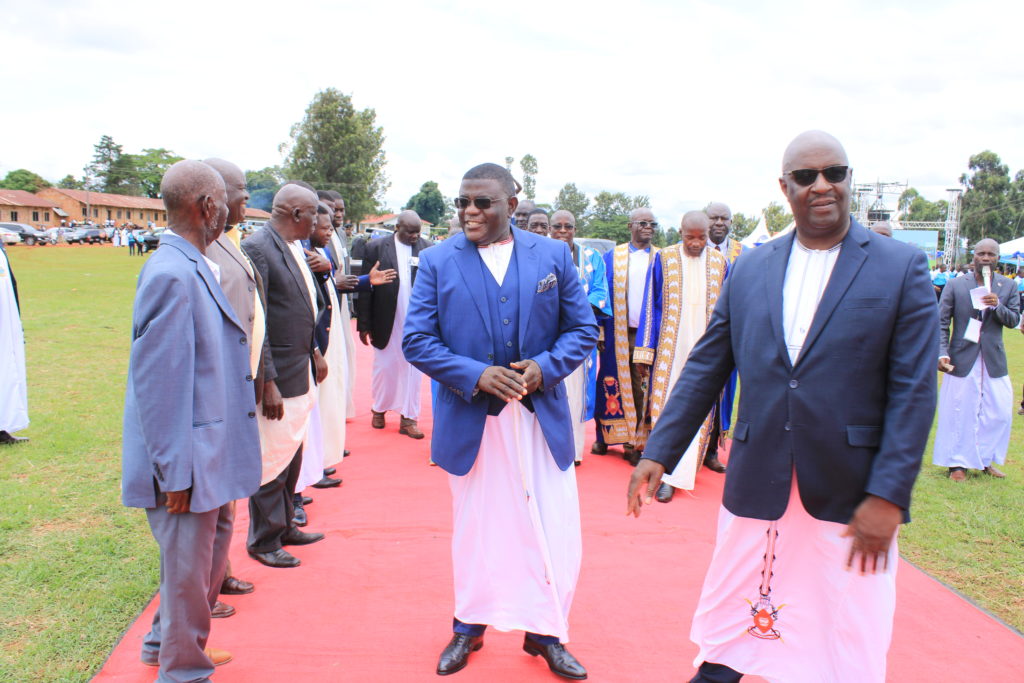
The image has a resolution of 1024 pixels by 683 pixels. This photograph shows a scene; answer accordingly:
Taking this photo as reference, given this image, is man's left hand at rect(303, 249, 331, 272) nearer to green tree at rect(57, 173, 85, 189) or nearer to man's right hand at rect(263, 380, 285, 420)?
man's right hand at rect(263, 380, 285, 420)

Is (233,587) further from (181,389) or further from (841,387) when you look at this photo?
(841,387)

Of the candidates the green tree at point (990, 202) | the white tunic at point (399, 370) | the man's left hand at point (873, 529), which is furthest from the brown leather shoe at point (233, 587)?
the green tree at point (990, 202)

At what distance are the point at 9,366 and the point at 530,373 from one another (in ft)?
18.3

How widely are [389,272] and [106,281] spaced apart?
21278 millimetres

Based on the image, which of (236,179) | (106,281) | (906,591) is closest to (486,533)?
(236,179)

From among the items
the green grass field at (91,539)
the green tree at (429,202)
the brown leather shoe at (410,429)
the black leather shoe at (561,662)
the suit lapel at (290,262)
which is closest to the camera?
the black leather shoe at (561,662)

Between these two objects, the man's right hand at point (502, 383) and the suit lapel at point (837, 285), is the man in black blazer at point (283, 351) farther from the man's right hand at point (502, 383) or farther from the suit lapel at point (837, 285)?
the suit lapel at point (837, 285)

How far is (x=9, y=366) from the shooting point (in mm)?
6074

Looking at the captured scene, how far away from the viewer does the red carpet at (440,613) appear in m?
3.05

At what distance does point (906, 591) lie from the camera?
3898mm

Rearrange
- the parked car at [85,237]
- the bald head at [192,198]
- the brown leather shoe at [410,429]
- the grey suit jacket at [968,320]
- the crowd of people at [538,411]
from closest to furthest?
1. the crowd of people at [538,411]
2. the bald head at [192,198]
3. the grey suit jacket at [968,320]
4. the brown leather shoe at [410,429]
5. the parked car at [85,237]

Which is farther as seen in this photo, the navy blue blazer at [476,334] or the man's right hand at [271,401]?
the man's right hand at [271,401]

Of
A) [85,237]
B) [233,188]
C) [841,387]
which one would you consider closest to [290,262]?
[233,188]

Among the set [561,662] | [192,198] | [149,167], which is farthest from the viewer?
[149,167]
